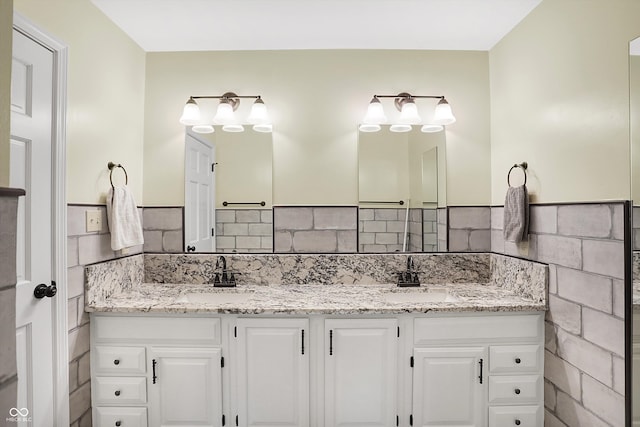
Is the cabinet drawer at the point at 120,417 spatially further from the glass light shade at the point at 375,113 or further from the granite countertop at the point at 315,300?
the glass light shade at the point at 375,113

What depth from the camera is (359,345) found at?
6.54 ft

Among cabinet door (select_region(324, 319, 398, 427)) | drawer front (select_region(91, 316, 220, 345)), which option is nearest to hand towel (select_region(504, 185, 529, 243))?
cabinet door (select_region(324, 319, 398, 427))

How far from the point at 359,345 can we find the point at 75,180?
1.63 meters

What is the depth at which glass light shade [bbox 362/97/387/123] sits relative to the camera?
2475mm

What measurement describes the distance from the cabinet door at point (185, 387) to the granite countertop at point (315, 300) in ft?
0.79

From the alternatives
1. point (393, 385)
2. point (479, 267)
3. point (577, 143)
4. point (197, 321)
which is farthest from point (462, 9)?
point (197, 321)

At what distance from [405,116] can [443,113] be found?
23 centimetres

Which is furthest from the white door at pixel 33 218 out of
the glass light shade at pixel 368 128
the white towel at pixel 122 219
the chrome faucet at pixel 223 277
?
the glass light shade at pixel 368 128

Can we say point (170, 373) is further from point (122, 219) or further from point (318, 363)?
point (122, 219)

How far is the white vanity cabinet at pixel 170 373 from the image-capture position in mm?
2000

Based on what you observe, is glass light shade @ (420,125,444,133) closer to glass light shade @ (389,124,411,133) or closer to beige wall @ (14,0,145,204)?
glass light shade @ (389,124,411,133)

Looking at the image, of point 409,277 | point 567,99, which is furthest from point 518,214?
point 409,277

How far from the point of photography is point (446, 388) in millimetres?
2012

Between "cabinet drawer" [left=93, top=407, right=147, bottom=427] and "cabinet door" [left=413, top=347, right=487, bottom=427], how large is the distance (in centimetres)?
139
